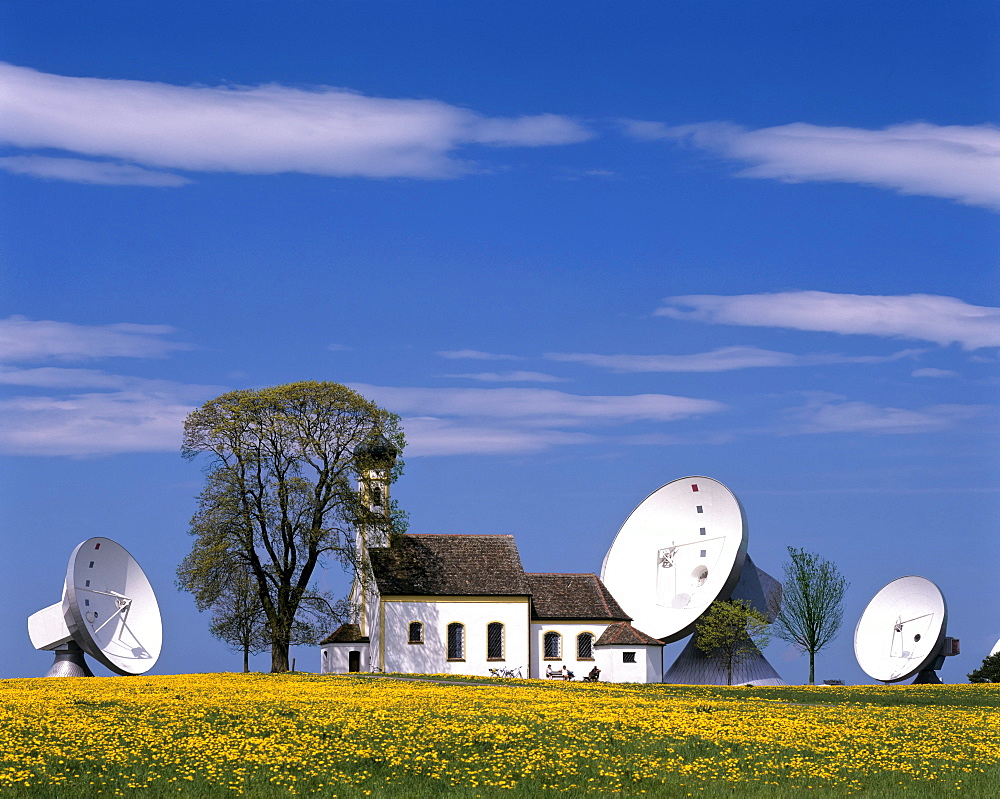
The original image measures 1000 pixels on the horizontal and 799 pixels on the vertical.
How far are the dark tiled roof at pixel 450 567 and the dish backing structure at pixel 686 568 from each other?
7058 millimetres

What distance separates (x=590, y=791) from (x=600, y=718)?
40.3 feet

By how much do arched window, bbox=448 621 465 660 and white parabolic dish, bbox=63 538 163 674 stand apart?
18.3 meters

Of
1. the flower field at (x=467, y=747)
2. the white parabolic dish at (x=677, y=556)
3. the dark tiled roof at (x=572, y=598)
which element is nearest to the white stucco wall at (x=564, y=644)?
the dark tiled roof at (x=572, y=598)

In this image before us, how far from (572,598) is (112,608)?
28231mm

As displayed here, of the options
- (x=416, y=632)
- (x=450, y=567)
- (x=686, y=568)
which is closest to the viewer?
(x=416, y=632)

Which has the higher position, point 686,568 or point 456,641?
point 686,568

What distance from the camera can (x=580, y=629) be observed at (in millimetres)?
76312

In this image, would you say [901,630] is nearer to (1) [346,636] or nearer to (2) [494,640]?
(2) [494,640]

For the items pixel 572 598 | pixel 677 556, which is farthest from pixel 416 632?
pixel 677 556

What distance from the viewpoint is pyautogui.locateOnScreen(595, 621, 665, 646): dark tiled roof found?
72188 millimetres

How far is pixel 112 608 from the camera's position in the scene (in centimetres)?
6494

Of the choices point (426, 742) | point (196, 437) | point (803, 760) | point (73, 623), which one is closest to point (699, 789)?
point (803, 760)

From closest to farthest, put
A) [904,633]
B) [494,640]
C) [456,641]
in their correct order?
[456,641] → [494,640] → [904,633]

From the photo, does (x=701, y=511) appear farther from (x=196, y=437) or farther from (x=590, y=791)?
(x=590, y=791)
